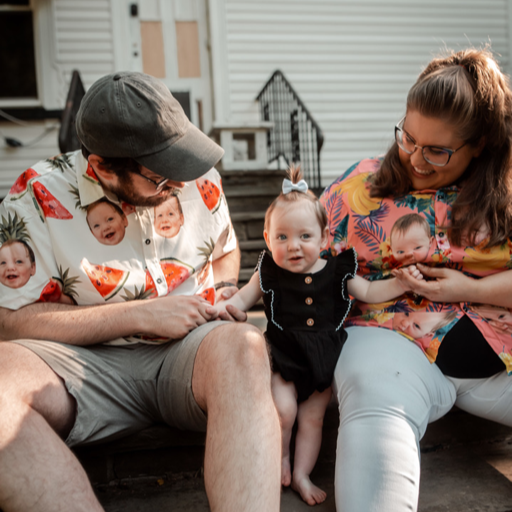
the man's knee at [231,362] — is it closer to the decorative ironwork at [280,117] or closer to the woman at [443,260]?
the woman at [443,260]

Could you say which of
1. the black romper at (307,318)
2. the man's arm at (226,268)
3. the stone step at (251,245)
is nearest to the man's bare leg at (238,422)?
the black romper at (307,318)

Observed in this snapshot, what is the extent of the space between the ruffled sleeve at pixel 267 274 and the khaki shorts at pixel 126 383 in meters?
0.24

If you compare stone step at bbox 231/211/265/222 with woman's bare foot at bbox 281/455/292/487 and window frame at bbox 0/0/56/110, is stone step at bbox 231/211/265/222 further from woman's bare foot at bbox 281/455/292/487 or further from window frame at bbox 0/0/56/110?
window frame at bbox 0/0/56/110

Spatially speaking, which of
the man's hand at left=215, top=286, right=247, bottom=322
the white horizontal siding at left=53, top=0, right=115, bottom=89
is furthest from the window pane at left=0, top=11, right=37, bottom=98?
the man's hand at left=215, top=286, right=247, bottom=322

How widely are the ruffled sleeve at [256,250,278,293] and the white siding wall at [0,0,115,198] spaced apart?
182 inches

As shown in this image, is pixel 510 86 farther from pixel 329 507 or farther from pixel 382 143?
pixel 382 143

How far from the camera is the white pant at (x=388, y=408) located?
113 cm

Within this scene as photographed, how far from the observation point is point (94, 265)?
1467 mm

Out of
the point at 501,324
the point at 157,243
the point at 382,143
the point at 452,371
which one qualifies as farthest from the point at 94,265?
the point at 382,143

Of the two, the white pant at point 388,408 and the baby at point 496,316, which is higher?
the baby at point 496,316

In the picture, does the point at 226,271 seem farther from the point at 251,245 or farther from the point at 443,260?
the point at 251,245

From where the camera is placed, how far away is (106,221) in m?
1.52

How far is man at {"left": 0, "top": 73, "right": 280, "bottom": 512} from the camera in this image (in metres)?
1.20

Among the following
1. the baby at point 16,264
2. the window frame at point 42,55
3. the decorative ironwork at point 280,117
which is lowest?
the baby at point 16,264
